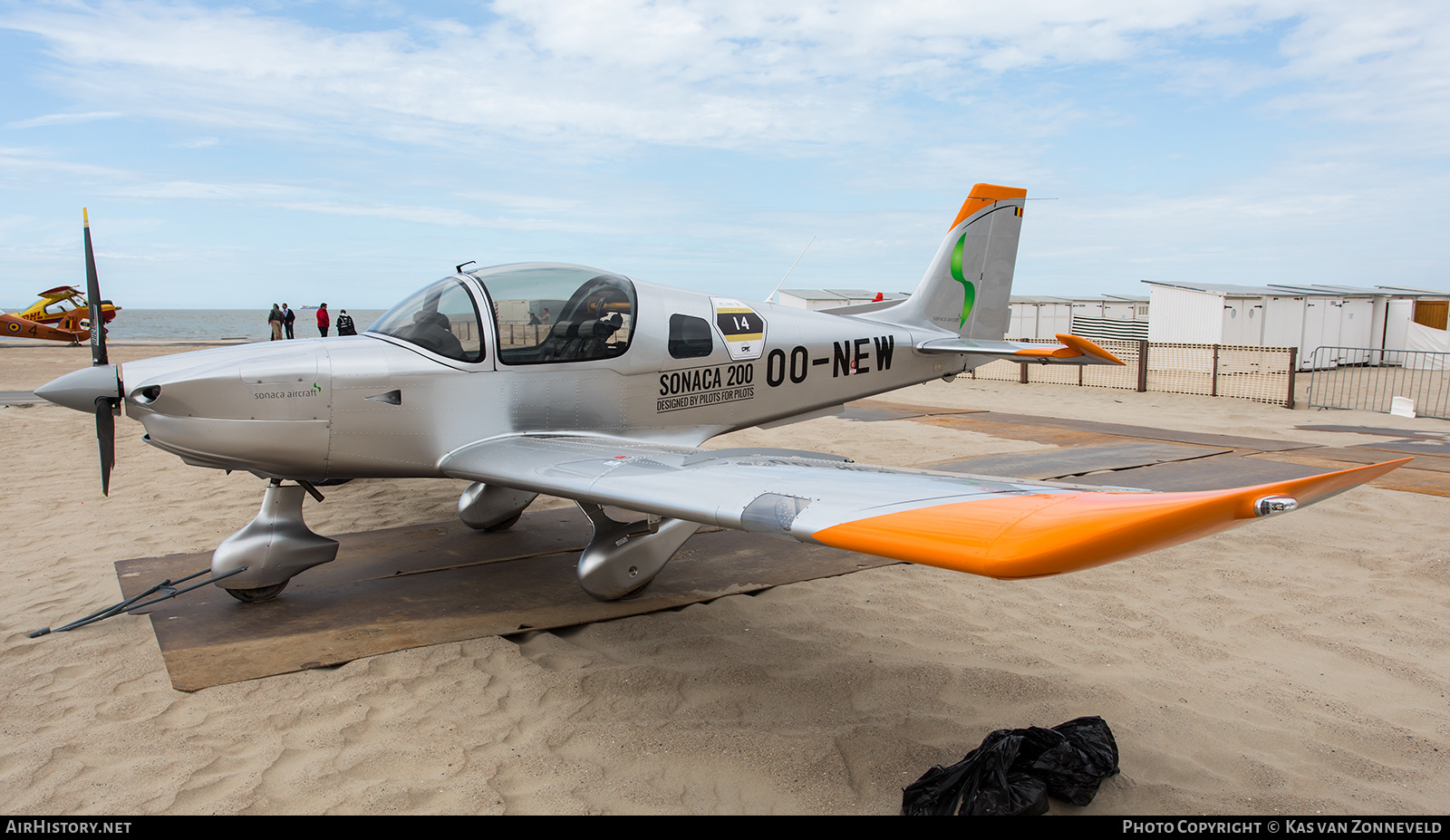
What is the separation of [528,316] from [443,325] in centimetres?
53

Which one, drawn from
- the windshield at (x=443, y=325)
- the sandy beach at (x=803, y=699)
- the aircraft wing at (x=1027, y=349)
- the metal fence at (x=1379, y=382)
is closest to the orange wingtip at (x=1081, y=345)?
the aircraft wing at (x=1027, y=349)

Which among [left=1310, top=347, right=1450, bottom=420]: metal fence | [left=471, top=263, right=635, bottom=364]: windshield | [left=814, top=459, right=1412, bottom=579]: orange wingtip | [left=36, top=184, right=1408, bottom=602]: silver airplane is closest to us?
[left=814, top=459, right=1412, bottom=579]: orange wingtip

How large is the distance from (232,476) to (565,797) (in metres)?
7.69

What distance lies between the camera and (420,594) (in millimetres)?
5074

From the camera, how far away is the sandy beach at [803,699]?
297 centimetres

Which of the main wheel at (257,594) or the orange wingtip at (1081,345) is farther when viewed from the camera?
the orange wingtip at (1081,345)

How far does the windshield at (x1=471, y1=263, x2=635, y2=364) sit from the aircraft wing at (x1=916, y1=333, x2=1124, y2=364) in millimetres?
3287

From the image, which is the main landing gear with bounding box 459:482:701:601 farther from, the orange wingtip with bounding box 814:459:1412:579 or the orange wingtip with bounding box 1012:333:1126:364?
the orange wingtip with bounding box 1012:333:1126:364

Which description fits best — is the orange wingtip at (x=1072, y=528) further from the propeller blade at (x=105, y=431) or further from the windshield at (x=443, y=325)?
the propeller blade at (x=105, y=431)

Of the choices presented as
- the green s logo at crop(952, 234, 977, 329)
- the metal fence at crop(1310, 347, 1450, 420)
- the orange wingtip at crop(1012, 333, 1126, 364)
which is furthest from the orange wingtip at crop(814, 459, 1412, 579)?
the metal fence at crop(1310, 347, 1450, 420)

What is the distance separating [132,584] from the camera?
513 cm

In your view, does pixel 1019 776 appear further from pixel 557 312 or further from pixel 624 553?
pixel 557 312
